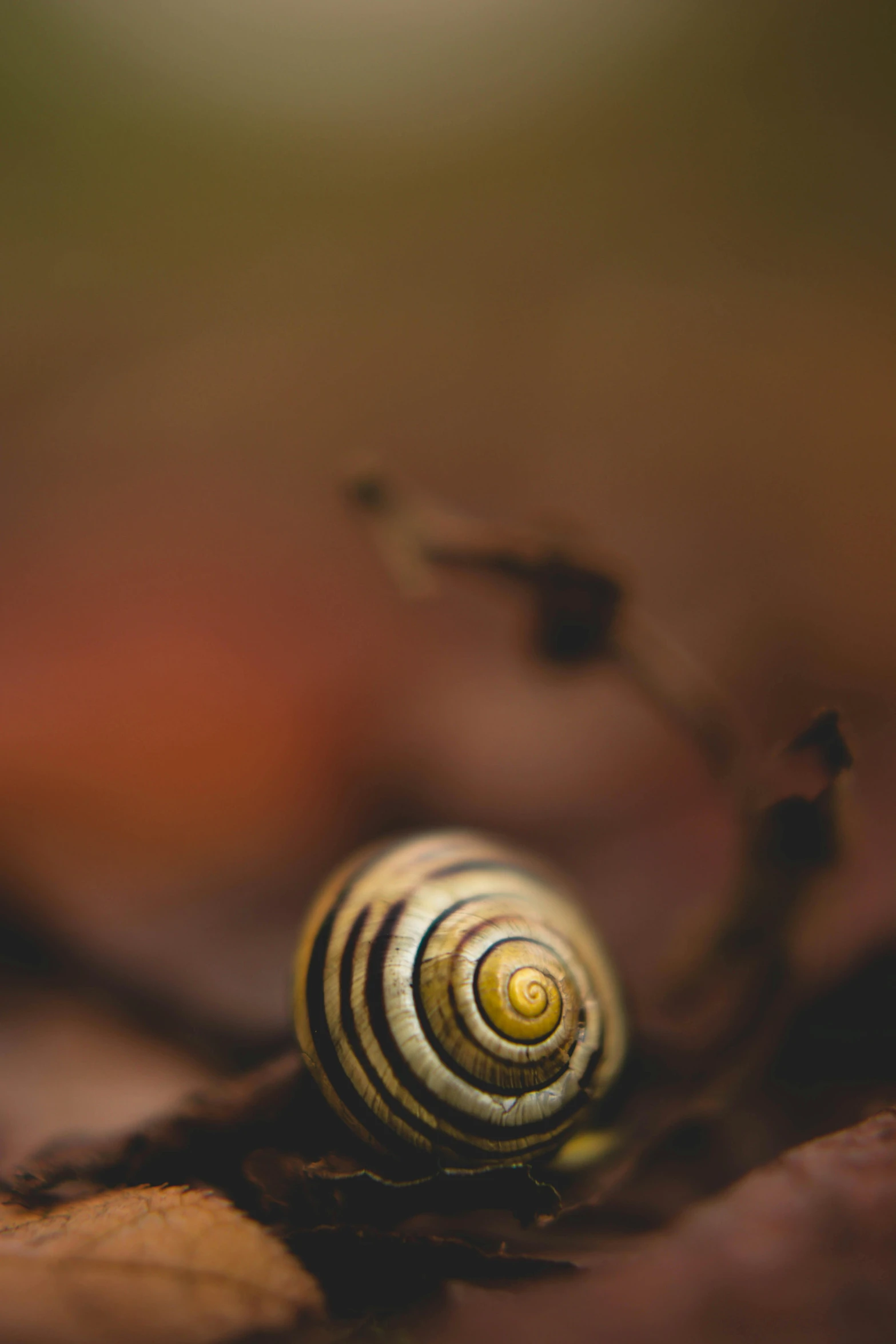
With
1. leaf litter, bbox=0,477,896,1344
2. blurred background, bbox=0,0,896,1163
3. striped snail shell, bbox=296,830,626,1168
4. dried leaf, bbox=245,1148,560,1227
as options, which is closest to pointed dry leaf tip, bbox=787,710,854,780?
leaf litter, bbox=0,477,896,1344

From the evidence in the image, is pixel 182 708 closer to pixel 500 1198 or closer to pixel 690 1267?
pixel 500 1198

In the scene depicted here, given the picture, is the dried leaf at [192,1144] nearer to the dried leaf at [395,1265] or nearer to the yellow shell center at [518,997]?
the dried leaf at [395,1265]

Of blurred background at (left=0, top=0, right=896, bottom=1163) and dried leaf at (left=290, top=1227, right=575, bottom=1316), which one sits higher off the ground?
blurred background at (left=0, top=0, right=896, bottom=1163)

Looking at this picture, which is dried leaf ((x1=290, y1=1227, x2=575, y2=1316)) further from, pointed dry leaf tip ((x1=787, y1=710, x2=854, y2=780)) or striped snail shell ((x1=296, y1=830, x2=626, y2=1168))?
pointed dry leaf tip ((x1=787, y1=710, x2=854, y2=780))

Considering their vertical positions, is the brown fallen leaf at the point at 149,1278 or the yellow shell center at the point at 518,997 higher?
the yellow shell center at the point at 518,997

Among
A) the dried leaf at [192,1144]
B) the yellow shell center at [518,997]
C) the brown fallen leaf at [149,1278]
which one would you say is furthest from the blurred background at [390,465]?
the yellow shell center at [518,997]

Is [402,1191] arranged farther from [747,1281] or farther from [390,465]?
[390,465]

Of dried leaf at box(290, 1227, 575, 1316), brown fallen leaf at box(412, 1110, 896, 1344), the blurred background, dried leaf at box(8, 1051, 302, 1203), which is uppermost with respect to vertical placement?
the blurred background
